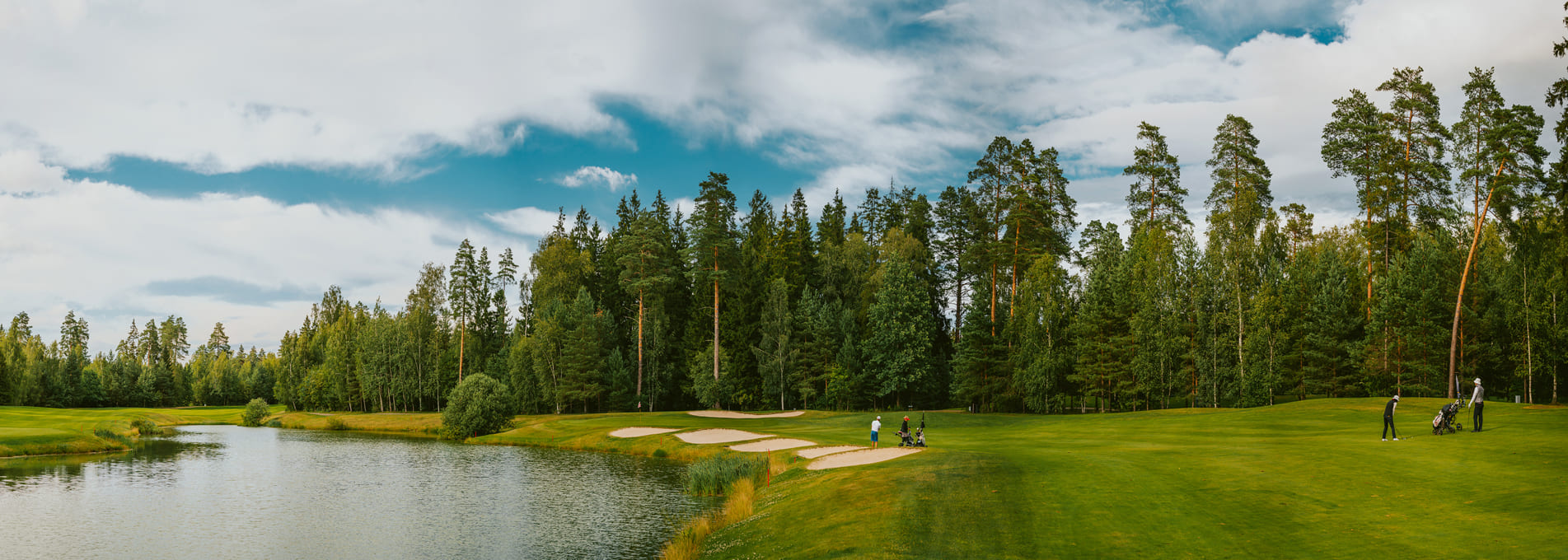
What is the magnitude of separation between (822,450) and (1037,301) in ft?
97.5

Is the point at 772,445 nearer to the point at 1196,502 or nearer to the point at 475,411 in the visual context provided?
the point at 1196,502

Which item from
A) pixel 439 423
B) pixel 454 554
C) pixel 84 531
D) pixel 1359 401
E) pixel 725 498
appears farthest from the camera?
pixel 439 423

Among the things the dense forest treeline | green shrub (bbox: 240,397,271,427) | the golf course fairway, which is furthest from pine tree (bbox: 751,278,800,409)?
green shrub (bbox: 240,397,271,427)

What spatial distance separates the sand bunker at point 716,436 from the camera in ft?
157

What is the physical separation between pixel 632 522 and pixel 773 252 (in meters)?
53.1

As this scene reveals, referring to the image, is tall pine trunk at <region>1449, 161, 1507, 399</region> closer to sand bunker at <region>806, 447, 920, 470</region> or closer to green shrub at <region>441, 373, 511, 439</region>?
sand bunker at <region>806, 447, 920, 470</region>

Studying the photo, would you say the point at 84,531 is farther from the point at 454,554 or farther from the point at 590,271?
the point at 590,271

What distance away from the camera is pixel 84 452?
47.9 metres

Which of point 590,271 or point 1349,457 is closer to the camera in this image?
point 1349,457

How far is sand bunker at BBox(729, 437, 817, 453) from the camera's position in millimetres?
41125

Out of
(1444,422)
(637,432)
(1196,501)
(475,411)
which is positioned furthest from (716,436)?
(1444,422)

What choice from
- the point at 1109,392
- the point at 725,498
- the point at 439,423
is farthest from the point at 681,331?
the point at 725,498

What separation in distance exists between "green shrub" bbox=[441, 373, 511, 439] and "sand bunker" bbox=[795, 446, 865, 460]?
1339 inches

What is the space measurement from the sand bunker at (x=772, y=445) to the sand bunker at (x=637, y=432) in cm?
1044
